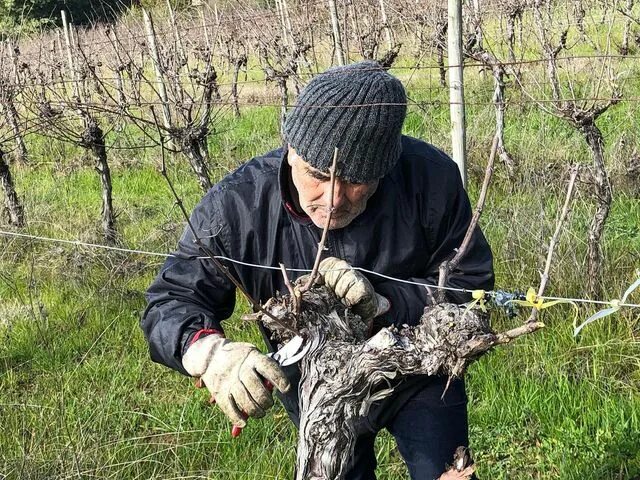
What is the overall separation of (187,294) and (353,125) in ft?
2.33

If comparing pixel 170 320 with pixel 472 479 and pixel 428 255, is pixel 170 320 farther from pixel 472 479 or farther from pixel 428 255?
pixel 472 479

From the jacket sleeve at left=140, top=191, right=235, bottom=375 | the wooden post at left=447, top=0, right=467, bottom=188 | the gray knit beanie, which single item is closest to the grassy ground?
the wooden post at left=447, top=0, right=467, bottom=188

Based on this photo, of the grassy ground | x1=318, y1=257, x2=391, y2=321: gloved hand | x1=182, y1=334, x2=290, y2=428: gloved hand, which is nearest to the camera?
x1=182, y1=334, x2=290, y2=428: gloved hand

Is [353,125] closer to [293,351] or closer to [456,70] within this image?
[293,351]

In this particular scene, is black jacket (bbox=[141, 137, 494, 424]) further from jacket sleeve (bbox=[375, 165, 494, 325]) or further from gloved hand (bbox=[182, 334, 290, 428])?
gloved hand (bbox=[182, 334, 290, 428])

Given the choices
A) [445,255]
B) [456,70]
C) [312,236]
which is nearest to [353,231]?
[312,236]

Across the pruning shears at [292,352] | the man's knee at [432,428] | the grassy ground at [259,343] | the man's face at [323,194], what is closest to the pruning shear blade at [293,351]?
the pruning shears at [292,352]

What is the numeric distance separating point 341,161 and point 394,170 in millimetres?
362

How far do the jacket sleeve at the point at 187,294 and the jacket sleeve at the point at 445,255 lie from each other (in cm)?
52

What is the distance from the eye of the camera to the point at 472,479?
2.04 meters

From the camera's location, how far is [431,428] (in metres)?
2.04

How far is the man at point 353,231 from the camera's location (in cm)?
181

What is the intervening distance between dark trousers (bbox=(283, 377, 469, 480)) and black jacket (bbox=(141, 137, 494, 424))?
0.87ft

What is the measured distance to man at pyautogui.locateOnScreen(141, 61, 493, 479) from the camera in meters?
1.81
